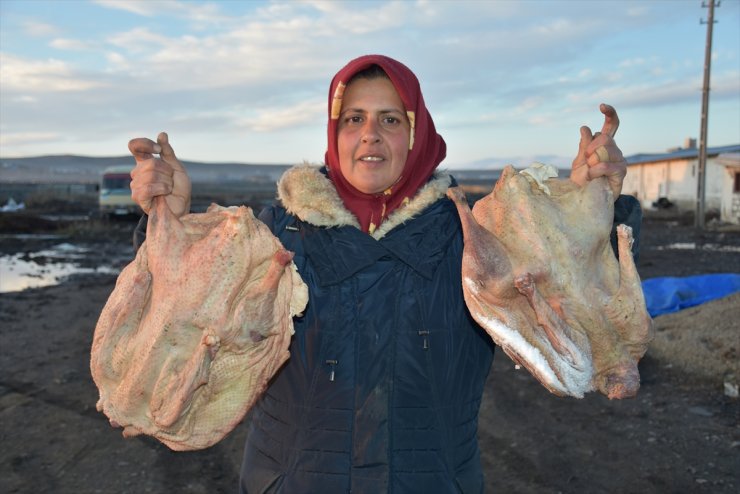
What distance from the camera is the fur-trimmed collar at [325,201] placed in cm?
276

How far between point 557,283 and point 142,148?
1.63 metres

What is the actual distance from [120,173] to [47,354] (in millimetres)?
22497

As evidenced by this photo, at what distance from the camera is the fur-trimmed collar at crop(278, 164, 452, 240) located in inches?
109

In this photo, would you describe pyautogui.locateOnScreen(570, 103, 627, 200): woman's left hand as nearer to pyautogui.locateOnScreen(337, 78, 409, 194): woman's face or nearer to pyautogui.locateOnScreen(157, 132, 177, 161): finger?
pyautogui.locateOnScreen(337, 78, 409, 194): woman's face

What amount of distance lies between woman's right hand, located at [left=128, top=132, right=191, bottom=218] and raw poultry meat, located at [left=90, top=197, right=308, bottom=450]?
56mm

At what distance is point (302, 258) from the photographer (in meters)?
2.70

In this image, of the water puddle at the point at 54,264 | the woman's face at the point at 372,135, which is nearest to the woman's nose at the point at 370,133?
the woman's face at the point at 372,135

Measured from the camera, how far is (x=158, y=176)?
92.0 inches

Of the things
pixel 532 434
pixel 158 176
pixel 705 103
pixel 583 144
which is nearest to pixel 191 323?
pixel 158 176

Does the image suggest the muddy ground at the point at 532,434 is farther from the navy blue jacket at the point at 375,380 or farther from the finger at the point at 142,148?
the finger at the point at 142,148

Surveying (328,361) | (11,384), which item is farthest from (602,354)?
(11,384)

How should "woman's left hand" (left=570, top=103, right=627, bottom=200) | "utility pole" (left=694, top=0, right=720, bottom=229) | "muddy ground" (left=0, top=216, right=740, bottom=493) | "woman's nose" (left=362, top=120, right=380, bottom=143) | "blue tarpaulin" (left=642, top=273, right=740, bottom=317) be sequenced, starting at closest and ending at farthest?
"woman's left hand" (left=570, top=103, right=627, bottom=200) < "woman's nose" (left=362, top=120, right=380, bottom=143) < "muddy ground" (left=0, top=216, right=740, bottom=493) < "blue tarpaulin" (left=642, top=273, right=740, bottom=317) < "utility pole" (left=694, top=0, right=720, bottom=229)

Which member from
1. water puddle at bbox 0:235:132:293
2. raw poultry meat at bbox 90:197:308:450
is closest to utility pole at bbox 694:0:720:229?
water puddle at bbox 0:235:132:293

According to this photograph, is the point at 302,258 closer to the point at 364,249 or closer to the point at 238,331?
the point at 364,249
